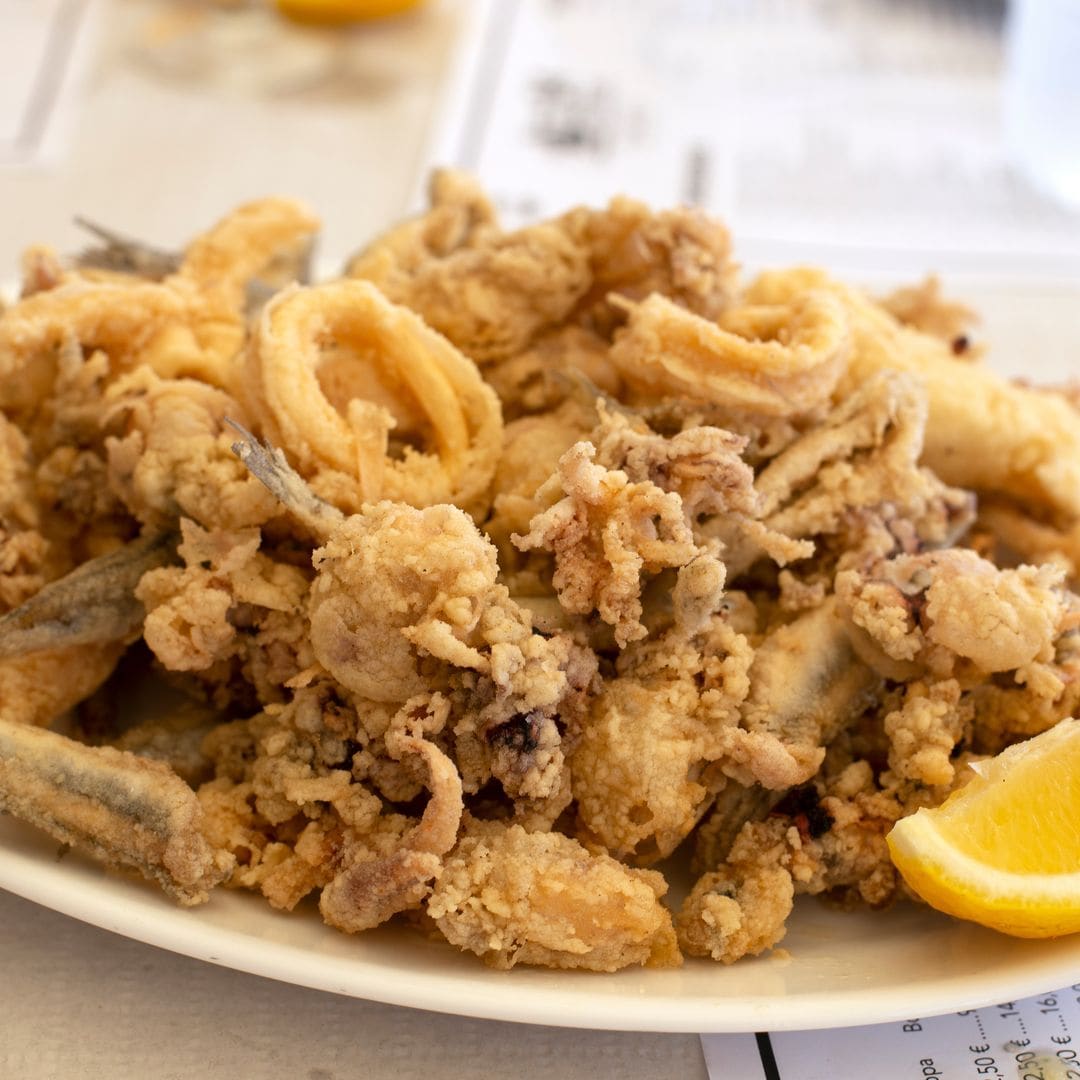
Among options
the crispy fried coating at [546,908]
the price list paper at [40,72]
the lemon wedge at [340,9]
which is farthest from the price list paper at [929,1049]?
the lemon wedge at [340,9]

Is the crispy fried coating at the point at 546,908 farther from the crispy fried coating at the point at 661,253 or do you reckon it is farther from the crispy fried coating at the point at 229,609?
the crispy fried coating at the point at 661,253

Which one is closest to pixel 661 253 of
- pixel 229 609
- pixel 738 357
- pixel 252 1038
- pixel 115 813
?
pixel 738 357

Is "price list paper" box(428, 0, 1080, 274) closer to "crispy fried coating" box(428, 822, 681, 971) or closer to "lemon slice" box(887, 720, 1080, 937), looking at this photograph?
"lemon slice" box(887, 720, 1080, 937)

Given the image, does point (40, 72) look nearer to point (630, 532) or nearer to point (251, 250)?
point (251, 250)

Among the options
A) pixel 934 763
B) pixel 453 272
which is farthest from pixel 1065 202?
pixel 934 763

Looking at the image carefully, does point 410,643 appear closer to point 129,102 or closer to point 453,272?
point 453,272
